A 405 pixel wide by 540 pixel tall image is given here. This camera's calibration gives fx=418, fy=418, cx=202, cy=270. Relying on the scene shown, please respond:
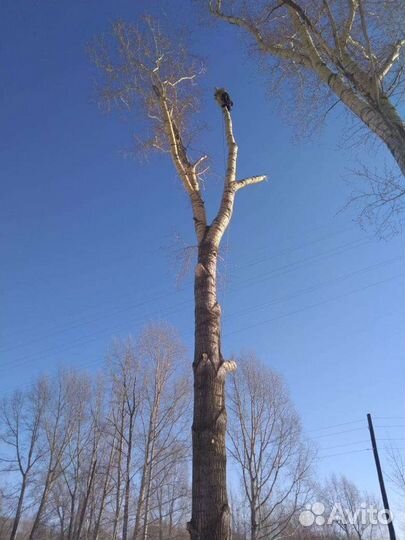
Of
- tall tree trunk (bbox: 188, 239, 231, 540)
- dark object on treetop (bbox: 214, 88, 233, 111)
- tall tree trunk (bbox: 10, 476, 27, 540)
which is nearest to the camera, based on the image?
tall tree trunk (bbox: 188, 239, 231, 540)

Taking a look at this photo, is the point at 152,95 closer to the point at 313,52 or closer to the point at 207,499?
the point at 313,52

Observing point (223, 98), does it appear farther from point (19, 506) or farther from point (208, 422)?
point (19, 506)

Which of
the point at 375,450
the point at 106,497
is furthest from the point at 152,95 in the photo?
the point at 106,497

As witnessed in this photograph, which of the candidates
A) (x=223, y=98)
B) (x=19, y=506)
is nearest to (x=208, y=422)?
(x=223, y=98)

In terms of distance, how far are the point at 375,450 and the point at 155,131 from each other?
1702cm

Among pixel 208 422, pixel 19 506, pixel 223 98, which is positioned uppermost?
pixel 223 98

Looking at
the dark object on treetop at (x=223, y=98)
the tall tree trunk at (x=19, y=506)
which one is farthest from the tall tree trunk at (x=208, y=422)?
the tall tree trunk at (x=19, y=506)

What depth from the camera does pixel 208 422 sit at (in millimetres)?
3490

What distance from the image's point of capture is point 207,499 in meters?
3.08

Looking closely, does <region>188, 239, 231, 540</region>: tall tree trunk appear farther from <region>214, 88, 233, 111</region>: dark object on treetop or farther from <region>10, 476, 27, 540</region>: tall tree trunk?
<region>10, 476, 27, 540</region>: tall tree trunk

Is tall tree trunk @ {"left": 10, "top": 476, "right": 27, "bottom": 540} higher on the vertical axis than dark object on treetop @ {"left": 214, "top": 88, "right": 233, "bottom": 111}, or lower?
lower

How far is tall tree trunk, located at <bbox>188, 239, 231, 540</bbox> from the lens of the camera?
3.02 metres

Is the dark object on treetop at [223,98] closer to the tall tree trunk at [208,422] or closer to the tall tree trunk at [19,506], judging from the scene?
the tall tree trunk at [208,422]

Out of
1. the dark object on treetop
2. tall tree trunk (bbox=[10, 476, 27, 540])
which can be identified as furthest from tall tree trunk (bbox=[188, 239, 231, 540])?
tall tree trunk (bbox=[10, 476, 27, 540])
